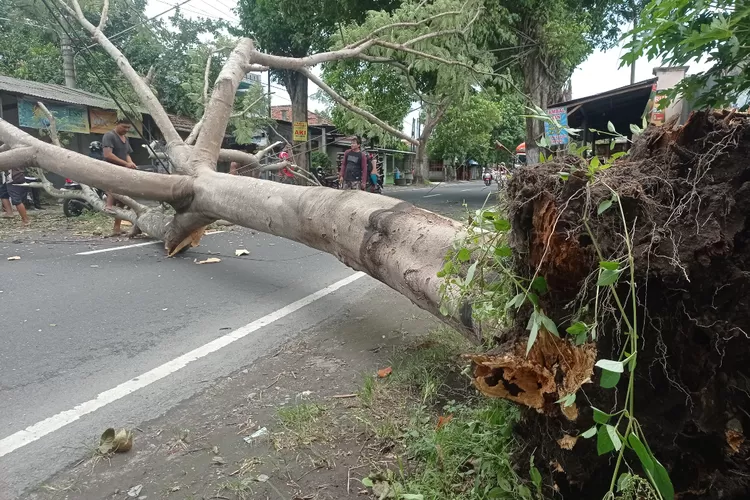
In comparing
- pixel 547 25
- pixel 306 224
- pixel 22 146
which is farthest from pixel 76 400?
pixel 547 25

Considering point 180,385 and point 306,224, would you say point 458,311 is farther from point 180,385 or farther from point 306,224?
point 306,224

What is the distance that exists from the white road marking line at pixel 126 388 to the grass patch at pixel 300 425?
36.9 inches

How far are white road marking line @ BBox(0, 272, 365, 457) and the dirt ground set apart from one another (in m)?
0.27

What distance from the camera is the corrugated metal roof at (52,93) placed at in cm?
1366

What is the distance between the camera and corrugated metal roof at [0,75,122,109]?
44.8 ft

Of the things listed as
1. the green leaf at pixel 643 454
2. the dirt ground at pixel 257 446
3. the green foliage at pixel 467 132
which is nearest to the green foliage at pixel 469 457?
the dirt ground at pixel 257 446

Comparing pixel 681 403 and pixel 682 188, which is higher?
pixel 682 188

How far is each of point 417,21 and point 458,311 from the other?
7796 mm

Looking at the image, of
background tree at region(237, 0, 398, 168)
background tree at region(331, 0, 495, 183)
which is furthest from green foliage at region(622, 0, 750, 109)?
background tree at region(237, 0, 398, 168)

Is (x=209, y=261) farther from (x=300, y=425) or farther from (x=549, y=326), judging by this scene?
(x=549, y=326)

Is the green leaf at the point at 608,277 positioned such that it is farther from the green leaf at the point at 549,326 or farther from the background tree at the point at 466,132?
the background tree at the point at 466,132

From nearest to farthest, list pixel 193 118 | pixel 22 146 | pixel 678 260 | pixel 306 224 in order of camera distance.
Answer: pixel 678 260, pixel 306 224, pixel 22 146, pixel 193 118

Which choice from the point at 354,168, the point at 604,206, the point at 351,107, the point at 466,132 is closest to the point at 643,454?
the point at 604,206

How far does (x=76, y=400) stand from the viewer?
2723 millimetres
